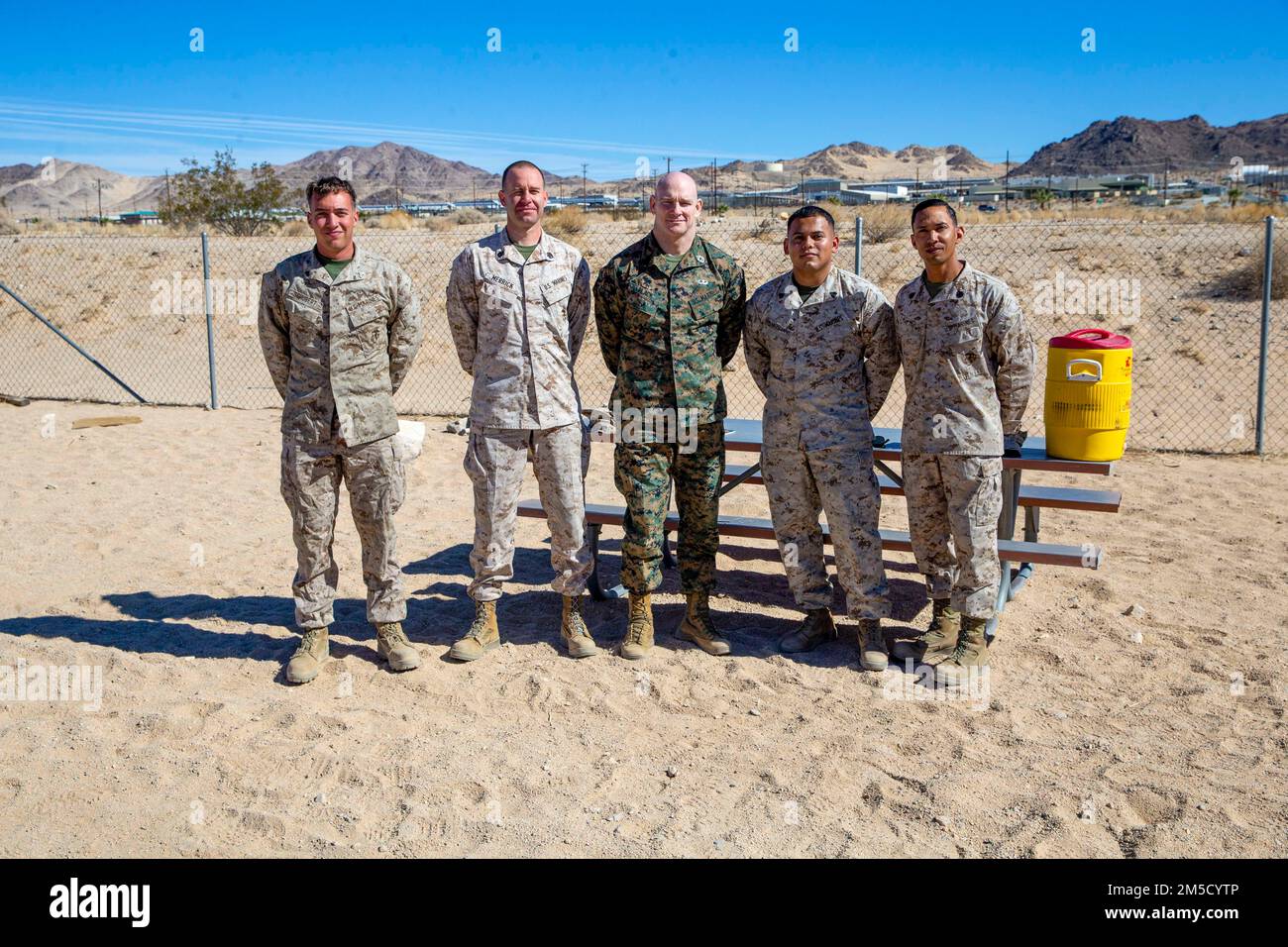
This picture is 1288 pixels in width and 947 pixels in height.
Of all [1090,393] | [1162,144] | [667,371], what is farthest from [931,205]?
[1162,144]

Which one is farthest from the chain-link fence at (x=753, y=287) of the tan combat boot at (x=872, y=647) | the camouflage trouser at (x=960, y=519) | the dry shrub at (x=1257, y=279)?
the tan combat boot at (x=872, y=647)

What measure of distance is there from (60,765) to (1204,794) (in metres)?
4.27

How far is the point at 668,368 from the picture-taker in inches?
193

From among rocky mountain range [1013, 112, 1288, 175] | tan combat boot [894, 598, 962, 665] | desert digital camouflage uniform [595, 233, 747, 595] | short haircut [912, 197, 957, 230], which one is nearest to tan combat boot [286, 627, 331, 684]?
desert digital camouflage uniform [595, 233, 747, 595]

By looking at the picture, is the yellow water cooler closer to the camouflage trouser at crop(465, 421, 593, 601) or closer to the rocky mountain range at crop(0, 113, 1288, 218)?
the camouflage trouser at crop(465, 421, 593, 601)

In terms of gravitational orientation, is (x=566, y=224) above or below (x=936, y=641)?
above

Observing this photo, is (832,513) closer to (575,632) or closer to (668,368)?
(668,368)

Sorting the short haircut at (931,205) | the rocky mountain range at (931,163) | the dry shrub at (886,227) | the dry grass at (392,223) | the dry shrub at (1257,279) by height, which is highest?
the rocky mountain range at (931,163)

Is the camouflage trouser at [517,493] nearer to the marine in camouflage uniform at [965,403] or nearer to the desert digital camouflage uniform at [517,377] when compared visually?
the desert digital camouflage uniform at [517,377]

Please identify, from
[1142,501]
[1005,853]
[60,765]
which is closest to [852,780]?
[1005,853]

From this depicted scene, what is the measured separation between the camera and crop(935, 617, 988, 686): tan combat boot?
4.86m

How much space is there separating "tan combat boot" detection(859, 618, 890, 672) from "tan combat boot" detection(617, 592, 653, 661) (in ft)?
3.38

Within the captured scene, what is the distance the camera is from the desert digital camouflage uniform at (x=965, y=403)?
15.4ft

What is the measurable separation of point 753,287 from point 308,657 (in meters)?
13.4
